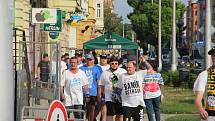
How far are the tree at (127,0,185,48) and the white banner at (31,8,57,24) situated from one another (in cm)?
5402

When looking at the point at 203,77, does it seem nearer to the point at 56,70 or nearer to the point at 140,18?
the point at 56,70

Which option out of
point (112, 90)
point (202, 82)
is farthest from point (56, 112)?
point (112, 90)

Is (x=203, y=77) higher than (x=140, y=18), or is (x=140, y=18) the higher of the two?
(x=140, y=18)

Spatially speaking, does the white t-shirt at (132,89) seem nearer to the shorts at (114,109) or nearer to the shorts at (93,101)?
the shorts at (114,109)

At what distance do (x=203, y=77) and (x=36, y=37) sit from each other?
20.0 m

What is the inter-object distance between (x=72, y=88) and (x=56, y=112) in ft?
20.2

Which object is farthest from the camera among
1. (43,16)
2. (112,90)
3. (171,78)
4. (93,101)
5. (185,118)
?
(171,78)

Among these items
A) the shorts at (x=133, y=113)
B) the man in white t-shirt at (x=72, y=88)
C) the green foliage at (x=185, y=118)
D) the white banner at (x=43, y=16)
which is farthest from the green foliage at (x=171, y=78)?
the shorts at (x=133, y=113)

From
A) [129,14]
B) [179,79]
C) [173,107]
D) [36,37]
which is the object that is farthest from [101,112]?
[129,14]

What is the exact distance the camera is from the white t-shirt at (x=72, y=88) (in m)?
12.3

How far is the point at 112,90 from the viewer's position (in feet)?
42.5

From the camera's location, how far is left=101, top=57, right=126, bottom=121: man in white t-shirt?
12938 mm

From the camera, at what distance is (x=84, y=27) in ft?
190

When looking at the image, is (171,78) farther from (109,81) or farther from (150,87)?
(109,81)
